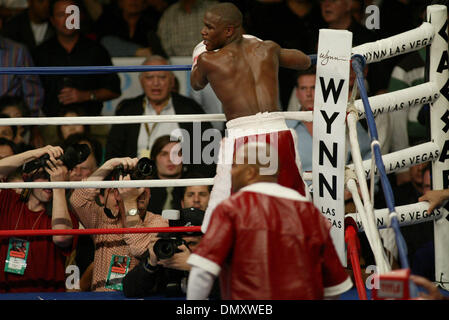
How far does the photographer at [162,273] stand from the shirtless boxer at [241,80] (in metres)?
0.30

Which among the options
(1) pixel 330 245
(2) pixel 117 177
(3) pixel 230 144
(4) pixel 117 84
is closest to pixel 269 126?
(3) pixel 230 144

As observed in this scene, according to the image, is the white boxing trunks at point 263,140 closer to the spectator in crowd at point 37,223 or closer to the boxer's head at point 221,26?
the boxer's head at point 221,26

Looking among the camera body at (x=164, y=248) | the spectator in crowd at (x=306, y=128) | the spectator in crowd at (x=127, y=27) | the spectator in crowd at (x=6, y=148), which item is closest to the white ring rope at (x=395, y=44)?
the spectator in crowd at (x=306, y=128)

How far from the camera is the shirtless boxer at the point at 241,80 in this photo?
10.5ft

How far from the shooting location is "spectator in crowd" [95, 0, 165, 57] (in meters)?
5.65

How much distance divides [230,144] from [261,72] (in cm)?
36

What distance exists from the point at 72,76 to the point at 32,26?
741 mm

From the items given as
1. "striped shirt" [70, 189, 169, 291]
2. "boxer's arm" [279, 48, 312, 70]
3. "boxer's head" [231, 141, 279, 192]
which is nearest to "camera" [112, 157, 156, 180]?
"striped shirt" [70, 189, 169, 291]

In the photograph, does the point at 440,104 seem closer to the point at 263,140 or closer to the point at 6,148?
the point at 263,140

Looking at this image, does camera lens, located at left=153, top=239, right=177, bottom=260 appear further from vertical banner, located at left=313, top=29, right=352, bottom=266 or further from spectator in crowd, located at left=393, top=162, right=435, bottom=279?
spectator in crowd, located at left=393, top=162, right=435, bottom=279

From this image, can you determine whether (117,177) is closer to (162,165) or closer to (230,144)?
(162,165)

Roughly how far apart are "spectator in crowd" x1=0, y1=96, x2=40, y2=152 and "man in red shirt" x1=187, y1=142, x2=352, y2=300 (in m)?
2.40

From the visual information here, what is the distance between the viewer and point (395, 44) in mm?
3619

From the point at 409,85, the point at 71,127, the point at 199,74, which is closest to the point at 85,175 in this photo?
the point at 71,127
